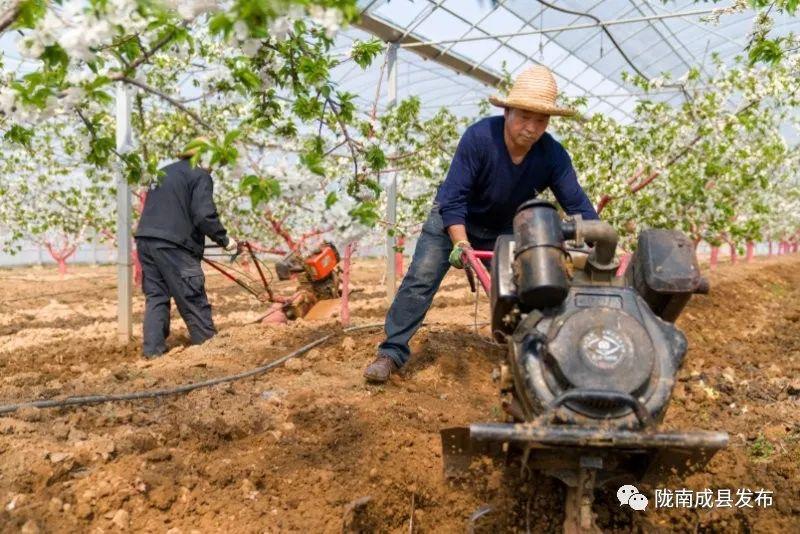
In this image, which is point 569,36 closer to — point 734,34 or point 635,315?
point 734,34

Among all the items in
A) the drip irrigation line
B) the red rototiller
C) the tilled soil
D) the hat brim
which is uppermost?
the hat brim

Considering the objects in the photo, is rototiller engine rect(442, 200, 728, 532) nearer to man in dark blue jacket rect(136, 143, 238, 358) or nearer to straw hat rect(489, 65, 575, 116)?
straw hat rect(489, 65, 575, 116)

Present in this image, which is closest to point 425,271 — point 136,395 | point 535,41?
point 136,395

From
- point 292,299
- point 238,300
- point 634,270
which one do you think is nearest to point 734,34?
point 238,300

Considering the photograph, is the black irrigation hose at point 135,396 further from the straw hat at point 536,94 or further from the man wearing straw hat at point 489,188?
the straw hat at point 536,94

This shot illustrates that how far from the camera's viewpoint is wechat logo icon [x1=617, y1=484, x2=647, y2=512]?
8.15 feet

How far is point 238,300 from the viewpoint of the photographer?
12375 millimetres

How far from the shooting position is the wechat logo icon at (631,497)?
2.48 m

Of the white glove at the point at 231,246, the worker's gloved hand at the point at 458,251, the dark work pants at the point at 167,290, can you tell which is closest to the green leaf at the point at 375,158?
the worker's gloved hand at the point at 458,251

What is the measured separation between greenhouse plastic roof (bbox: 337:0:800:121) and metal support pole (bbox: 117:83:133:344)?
3.74 metres

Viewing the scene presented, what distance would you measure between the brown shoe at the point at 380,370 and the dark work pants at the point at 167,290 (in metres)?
2.17

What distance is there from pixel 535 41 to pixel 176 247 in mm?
10153

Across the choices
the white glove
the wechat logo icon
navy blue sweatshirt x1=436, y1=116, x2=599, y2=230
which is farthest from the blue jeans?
the white glove

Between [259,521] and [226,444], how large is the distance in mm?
738
